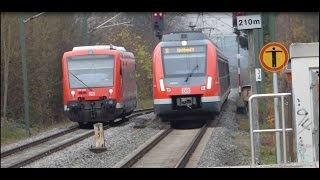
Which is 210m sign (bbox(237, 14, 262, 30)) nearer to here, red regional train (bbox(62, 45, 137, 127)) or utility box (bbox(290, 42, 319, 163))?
utility box (bbox(290, 42, 319, 163))

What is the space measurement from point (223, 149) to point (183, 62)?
4.54 meters

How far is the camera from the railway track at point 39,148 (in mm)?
14750

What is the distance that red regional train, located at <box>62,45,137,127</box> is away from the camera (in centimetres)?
2083

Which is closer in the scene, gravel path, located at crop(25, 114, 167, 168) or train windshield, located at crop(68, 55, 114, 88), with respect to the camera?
gravel path, located at crop(25, 114, 167, 168)

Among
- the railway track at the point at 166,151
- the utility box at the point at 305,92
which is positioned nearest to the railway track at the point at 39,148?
the railway track at the point at 166,151

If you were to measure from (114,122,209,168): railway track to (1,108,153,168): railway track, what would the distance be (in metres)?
2.21

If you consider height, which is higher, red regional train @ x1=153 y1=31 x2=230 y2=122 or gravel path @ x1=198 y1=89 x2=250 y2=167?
red regional train @ x1=153 y1=31 x2=230 y2=122

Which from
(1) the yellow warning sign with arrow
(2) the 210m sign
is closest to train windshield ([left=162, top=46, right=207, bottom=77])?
(2) the 210m sign

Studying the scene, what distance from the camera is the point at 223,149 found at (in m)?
15.8

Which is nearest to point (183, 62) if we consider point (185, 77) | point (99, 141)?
point (185, 77)

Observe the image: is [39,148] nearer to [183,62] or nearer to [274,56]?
[183,62]

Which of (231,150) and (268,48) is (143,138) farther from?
(268,48)
